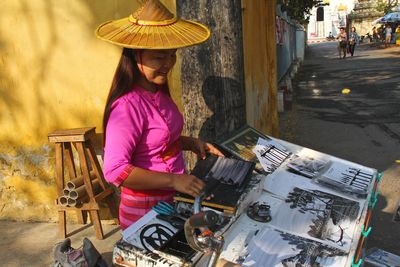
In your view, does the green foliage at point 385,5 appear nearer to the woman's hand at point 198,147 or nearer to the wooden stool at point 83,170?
the wooden stool at point 83,170

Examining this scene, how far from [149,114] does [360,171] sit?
1505mm

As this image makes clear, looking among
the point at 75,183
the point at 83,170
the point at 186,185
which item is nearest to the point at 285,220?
the point at 186,185

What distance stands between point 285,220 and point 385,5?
45059mm

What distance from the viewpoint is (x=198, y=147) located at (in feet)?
7.76

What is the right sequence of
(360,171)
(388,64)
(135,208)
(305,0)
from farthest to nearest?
(388,64) → (305,0) → (360,171) → (135,208)

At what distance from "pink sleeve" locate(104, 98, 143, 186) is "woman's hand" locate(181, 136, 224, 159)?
53 centimetres

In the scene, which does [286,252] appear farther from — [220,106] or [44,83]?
[44,83]

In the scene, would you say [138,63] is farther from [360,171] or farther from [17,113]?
[17,113]

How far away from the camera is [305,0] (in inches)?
653

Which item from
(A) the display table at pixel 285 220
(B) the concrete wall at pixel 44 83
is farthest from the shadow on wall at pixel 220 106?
(B) the concrete wall at pixel 44 83

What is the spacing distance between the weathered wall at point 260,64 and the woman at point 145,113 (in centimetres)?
270

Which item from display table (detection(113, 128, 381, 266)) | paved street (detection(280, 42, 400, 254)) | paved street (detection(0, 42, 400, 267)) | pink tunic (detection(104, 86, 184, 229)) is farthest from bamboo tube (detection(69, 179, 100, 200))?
paved street (detection(280, 42, 400, 254))

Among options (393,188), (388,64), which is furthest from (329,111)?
(388,64)

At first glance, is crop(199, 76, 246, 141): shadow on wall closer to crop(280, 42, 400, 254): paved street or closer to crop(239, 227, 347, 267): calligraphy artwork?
crop(239, 227, 347, 267): calligraphy artwork
